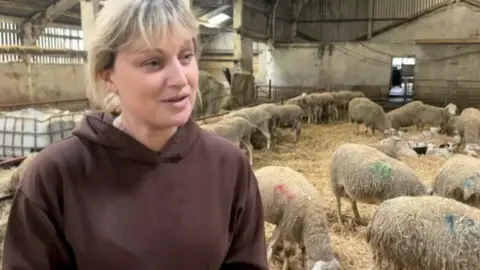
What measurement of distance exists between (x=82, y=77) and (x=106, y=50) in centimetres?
1257

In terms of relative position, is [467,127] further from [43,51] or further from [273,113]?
[43,51]

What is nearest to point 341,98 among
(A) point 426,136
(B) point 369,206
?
(A) point 426,136

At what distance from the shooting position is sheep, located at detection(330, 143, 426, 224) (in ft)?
17.2

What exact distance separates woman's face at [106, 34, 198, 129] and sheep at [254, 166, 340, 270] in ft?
10.7

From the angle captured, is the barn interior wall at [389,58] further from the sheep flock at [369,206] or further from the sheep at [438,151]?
the sheep at [438,151]

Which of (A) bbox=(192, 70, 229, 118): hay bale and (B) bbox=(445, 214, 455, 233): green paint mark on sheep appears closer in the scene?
(B) bbox=(445, 214, 455, 233): green paint mark on sheep

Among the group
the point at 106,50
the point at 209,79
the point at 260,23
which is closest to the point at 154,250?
the point at 106,50

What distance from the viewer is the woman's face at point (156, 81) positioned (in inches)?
49.1

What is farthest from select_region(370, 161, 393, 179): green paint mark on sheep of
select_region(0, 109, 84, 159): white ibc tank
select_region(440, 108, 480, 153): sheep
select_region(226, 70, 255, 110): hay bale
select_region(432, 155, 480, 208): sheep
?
select_region(226, 70, 255, 110): hay bale

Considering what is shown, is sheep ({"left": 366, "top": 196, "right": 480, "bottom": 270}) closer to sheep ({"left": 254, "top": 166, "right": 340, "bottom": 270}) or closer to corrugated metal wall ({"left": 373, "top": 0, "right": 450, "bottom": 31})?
sheep ({"left": 254, "top": 166, "right": 340, "bottom": 270})

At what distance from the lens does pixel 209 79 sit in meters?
14.7

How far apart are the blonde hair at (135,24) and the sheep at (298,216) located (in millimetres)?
3377

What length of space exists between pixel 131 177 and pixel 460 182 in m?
4.93

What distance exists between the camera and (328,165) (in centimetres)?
942
